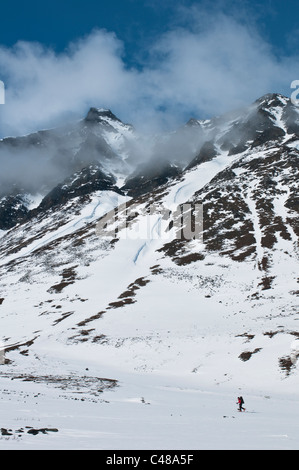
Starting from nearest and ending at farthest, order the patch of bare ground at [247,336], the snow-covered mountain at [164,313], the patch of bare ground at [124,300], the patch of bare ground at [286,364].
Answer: the snow-covered mountain at [164,313], the patch of bare ground at [286,364], the patch of bare ground at [247,336], the patch of bare ground at [124,300]

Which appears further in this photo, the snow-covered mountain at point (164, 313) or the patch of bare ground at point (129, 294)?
the patch of bare ground at point (129, 294)

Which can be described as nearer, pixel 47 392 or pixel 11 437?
pixel 11 437

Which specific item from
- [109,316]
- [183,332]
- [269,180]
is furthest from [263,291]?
[269,180]

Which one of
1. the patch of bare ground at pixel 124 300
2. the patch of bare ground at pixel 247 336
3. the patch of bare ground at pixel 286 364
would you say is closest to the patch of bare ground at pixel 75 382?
the patch of bare ground at pixel 286 364

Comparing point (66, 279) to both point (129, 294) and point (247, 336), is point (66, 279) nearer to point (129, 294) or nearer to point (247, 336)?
point (129, 294)

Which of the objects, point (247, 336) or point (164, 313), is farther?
point (164, 313)

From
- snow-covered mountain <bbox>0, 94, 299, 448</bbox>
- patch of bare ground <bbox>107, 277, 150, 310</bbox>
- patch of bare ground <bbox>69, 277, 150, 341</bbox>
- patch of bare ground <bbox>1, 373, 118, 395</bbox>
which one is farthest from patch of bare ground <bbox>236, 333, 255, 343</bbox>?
patch of bare ground <bbox>107, 277, 150, 310</bbox>

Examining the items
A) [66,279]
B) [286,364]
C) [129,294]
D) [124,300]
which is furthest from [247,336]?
[66,279]

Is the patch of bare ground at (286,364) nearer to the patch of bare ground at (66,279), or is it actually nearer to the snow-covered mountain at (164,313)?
the snow-covered mountain at (164,313)

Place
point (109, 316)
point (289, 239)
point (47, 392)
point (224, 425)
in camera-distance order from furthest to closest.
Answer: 1. point (289, 239)
2. point (109, 316)
3. point (47, 392)
4. point (224, 425)

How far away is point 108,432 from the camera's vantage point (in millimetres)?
13297

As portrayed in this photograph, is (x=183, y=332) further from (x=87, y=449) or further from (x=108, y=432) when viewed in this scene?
(x=87, y=449)
